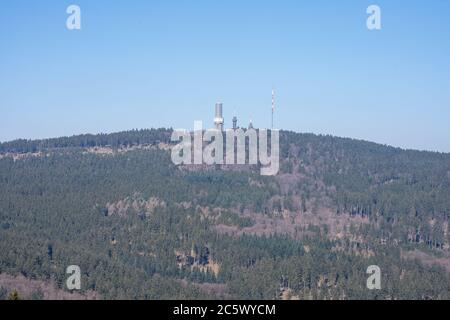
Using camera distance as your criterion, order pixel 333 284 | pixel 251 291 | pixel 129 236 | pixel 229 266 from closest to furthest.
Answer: pixel 251 291, pixel 333 284, pixel 229 266, pixel 129 236

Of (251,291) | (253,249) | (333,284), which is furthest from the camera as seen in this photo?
(253,249)

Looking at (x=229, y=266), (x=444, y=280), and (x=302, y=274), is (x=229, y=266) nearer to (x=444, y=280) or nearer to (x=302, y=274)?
(x=302, y=274)
